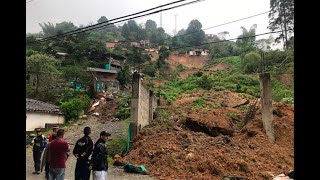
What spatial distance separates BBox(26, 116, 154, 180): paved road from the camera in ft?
35.4

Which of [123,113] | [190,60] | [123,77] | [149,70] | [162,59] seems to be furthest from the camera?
[190,60]

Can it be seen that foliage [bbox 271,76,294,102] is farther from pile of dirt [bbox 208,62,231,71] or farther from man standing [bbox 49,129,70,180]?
man standing [bbox 49,129,70,180]

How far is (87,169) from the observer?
23.2 feet

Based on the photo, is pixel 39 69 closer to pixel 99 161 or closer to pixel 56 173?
pixel 56 173

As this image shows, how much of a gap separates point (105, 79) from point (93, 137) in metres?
19.9

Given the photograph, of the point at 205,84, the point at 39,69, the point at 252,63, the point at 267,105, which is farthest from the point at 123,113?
the point at 252,63

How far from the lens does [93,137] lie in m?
19.9

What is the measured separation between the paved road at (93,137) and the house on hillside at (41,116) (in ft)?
5.28

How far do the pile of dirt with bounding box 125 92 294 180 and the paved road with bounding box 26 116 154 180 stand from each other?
95cm

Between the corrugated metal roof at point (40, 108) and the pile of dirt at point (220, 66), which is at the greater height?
the pile of dirt at point (220, 66)

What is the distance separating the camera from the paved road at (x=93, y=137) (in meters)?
10.8

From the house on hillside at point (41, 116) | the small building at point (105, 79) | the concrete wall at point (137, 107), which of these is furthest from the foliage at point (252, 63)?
the concrete wall at point (137, 107)

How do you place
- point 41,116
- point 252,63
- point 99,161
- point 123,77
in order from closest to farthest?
point 99,161
point 41,116
point 123,77
point 252,63

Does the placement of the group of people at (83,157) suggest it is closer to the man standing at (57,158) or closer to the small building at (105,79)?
→ the man standing at (57,158)
